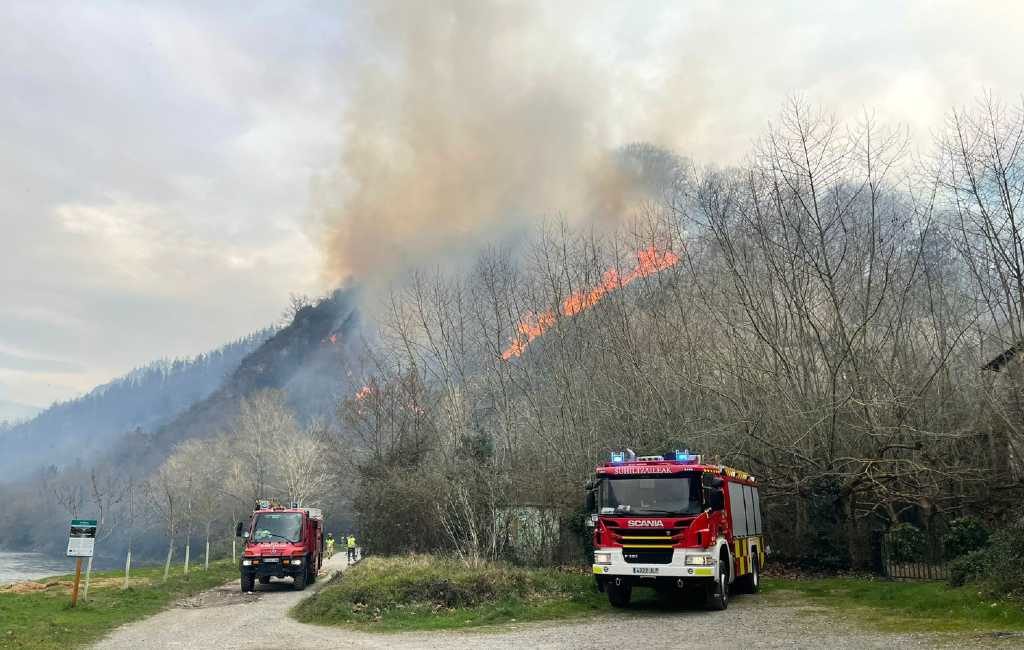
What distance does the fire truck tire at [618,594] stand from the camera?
16.7 metres

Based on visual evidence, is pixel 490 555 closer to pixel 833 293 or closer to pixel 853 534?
pixel 853 534

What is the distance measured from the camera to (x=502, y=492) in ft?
87.7

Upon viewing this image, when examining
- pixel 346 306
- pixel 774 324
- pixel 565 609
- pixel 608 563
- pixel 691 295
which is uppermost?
pixel 346 306

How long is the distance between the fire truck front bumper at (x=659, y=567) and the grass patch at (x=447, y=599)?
1662 millimetres

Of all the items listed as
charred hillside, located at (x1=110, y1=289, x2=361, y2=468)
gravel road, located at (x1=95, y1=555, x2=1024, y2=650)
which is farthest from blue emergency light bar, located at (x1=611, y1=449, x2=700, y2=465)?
charred hillside, located at (x1=110, y1=289, x2=361, y2=468)

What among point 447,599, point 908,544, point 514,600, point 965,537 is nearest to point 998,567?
point 965,537

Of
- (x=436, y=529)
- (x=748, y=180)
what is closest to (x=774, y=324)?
(x=748, y=180)

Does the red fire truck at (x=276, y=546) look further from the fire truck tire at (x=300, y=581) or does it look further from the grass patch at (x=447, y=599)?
the grass patch at (x=447, y=599)

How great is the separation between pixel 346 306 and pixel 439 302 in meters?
124

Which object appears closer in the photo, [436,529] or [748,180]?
[748,180]

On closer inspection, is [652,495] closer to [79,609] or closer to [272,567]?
[272,567]

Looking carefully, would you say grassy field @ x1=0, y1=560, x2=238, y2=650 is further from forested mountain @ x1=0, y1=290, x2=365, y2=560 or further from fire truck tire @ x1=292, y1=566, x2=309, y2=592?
forested mountain @ x1=0, y1=290, x2=365, y2=560

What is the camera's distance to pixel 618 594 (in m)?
16.8

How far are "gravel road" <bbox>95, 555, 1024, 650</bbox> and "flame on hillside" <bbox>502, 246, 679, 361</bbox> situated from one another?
1639 cm
